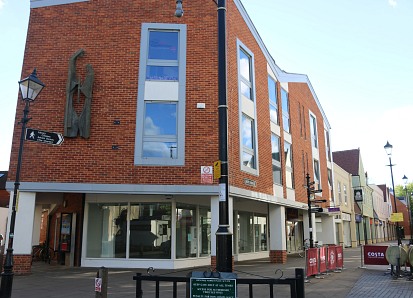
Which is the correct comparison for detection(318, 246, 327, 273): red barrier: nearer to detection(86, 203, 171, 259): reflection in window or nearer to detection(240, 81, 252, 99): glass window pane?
detection(86, 203, 171, 259): reflection in window

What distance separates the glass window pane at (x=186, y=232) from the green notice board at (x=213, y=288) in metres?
11.0

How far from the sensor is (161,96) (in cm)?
1516

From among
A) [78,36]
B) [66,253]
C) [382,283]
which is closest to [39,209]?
[66,253]

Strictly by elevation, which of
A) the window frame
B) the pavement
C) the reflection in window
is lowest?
the pavement

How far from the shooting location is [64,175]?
46.3ft

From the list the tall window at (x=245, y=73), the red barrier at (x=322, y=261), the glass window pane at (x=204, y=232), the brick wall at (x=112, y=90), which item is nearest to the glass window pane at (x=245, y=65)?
the tall window at (x=245, y=73)

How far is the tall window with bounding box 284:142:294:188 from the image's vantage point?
2218 cm

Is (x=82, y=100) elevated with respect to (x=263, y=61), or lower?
lower

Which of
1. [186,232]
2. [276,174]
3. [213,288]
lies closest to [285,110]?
[276,174]

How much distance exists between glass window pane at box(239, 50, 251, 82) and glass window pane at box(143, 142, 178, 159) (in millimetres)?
5344

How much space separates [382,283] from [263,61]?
1257 cm

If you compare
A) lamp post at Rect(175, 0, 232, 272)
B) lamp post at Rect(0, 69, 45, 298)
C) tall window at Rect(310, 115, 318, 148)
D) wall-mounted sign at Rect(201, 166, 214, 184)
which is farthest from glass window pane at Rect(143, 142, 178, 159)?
tall window at Rect(310, 115, 318, 148)

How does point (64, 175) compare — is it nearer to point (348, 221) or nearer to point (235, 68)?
point (235, 68)

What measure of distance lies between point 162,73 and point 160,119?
1891 millimetres
